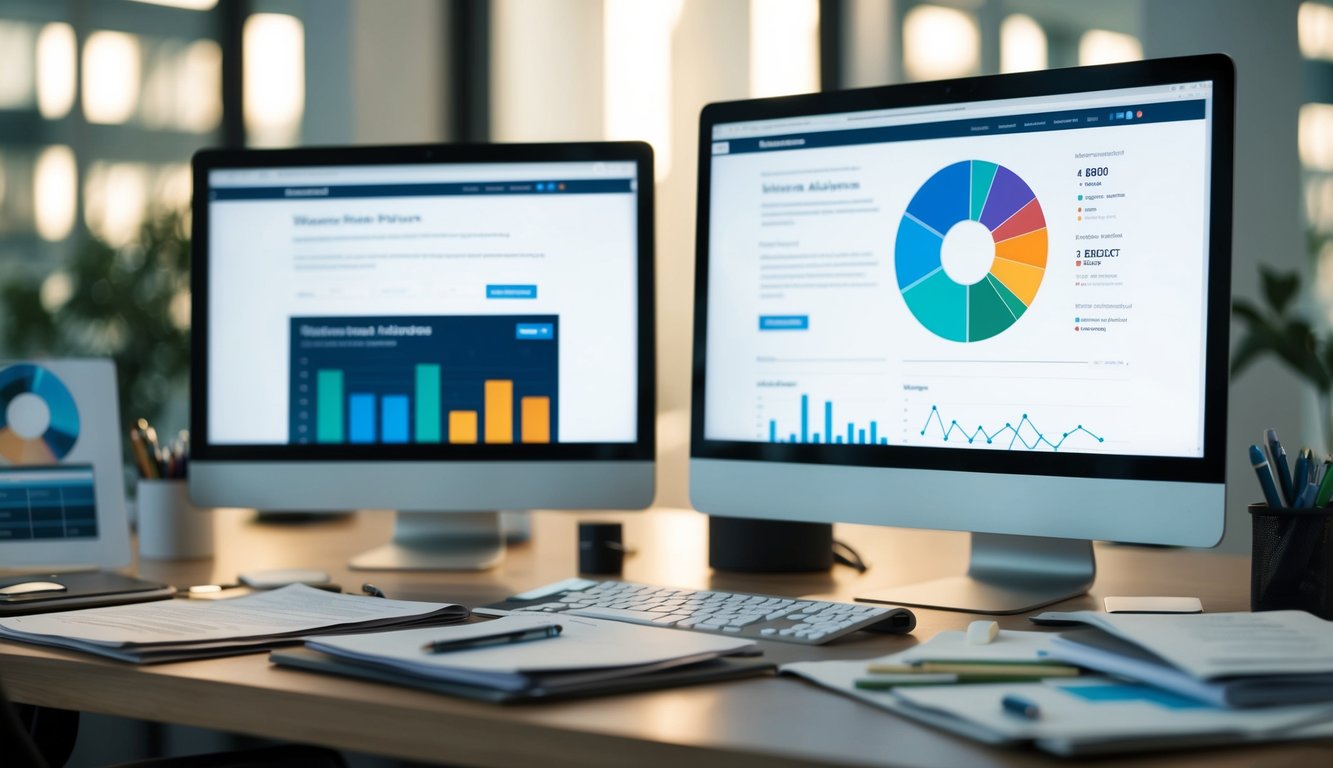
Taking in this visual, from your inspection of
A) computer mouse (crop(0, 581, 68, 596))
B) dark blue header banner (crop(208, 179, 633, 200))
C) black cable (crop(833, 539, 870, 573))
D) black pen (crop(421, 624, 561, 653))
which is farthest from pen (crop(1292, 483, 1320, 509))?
computer mouse (crop(0, 581, 68, 596))

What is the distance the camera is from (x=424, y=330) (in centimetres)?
145

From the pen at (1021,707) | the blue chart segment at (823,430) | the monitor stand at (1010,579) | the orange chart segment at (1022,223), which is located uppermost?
the orange chart segment at (1022,223)

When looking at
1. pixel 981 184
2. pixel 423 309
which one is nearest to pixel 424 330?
pixel 423 309

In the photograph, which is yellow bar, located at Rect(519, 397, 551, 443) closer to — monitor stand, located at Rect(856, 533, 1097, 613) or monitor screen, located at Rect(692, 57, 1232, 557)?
monitor screen, located at Rect(692, 57, 1232, 557)

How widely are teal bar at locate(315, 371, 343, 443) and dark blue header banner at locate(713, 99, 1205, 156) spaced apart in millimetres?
547

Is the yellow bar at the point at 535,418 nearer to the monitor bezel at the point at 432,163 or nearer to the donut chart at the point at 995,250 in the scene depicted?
the monitor bezel at the point at 432,163

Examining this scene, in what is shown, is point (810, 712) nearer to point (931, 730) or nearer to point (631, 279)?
point (931, 730)

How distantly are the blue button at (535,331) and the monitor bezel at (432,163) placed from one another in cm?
11

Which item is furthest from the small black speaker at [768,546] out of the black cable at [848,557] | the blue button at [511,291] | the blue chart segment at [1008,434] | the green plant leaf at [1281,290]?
the green plant leaf at [1281,290]

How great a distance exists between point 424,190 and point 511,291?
6.6 inches

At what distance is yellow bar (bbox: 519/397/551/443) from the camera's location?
144 centimetres

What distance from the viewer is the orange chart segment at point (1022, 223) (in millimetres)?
1149

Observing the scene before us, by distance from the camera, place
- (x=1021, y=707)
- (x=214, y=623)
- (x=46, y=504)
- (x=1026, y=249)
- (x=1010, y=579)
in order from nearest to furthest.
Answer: (x=1021, y=707), (x=214, y=623), (x=1026, y=249), (x=1010, y=579), (x=46, y=504)

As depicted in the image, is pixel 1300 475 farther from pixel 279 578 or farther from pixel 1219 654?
pixel 279 578
